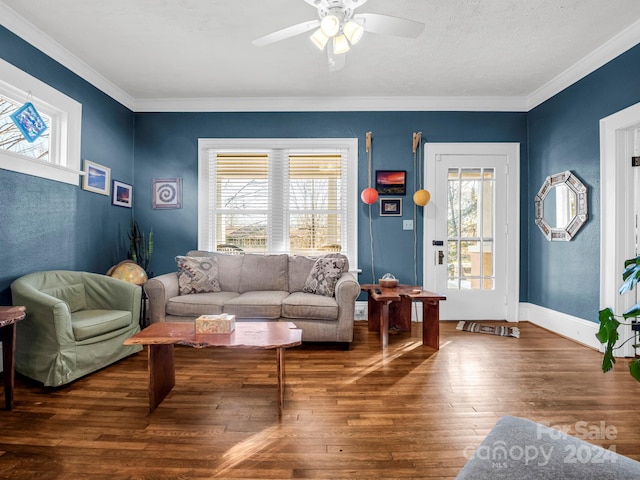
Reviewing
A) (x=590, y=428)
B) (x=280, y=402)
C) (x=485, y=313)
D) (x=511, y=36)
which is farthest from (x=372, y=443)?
(x=511, y=36)

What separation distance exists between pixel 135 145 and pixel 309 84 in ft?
7.96

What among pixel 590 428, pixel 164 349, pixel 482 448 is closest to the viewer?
pixel 482 448

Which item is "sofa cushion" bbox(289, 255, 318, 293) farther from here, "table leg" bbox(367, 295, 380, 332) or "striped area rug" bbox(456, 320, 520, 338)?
"striped area rug" bbox(456, 320, 520, 338)

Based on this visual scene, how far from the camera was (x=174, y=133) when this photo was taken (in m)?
4.32

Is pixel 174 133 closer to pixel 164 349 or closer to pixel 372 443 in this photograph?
pixel 164 349

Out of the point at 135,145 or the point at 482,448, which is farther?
the point at 135,145

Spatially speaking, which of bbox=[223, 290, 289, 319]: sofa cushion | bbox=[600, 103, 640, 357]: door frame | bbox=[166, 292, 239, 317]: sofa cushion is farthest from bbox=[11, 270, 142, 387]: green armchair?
bbox=[600, 103, 640, 357]: door frame

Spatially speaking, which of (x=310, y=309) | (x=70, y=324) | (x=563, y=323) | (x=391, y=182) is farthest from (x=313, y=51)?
(x=563, y=323)

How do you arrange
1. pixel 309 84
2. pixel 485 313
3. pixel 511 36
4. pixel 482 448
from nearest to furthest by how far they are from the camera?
pixel 482 448, pixel 511 36, pixel 309 84, pixel 485 313

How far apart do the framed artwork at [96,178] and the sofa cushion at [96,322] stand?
1.43 m

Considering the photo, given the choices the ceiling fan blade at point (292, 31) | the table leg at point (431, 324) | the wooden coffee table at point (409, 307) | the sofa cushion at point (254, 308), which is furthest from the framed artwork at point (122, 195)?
the table leg at point (431, 324)

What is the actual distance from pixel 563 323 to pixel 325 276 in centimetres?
266

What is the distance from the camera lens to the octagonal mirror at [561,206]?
3.38 meters

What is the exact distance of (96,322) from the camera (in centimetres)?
254
